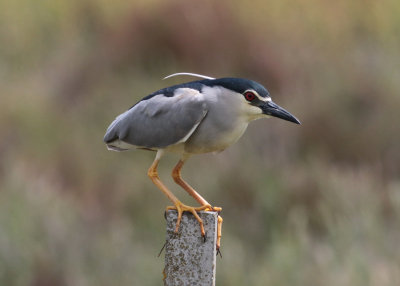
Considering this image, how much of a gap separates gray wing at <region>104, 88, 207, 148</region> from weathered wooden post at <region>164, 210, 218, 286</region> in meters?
0.61

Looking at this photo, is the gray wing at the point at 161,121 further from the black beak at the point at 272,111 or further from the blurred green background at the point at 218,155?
the blurred green background at the point at 218,155

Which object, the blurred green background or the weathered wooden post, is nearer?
the weathered wooden post

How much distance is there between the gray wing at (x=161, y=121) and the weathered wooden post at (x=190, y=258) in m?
0.61

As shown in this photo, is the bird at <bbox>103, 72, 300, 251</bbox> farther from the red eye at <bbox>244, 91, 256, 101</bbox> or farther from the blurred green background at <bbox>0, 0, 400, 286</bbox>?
the blurred green background at <bbox>0, 0, 400, 286</bbox>


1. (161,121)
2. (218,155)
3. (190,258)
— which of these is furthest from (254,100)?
(218,155)

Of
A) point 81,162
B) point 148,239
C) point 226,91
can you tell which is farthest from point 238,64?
point 226,91

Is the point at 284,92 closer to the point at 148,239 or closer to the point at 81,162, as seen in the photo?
the point at 81,162

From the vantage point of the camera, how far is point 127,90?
10.6 meters

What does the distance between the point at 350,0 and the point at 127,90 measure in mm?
4546

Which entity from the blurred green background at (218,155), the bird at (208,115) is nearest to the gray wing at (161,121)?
the bird at (208,115)

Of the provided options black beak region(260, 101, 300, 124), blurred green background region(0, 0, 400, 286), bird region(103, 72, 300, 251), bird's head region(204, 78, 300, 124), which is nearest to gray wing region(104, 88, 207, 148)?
bird region(103, 72, 300, 251)

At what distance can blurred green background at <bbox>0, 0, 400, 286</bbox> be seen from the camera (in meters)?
6.40

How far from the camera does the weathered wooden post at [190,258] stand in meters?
3.14

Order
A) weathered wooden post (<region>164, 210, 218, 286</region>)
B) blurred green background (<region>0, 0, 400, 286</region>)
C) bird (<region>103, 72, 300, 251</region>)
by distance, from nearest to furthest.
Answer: weathered wooden post (<region>164, 210, 218, 286</region>) < bird (<region>103, 72, 300, 251</region>) < blurred green background (<region>0, 0, 400, 286</region>)
